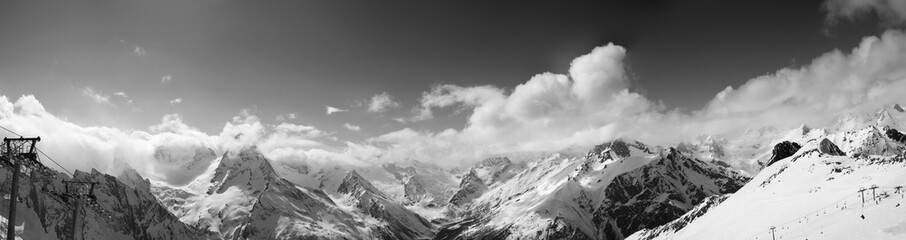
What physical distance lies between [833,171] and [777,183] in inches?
631

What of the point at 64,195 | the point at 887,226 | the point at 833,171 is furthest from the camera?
the point at 833,171

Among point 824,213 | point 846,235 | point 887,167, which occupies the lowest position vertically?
point 846,235

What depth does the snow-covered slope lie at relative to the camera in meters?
64.6

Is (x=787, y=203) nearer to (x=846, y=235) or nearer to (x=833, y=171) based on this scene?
(x=833, y=171)

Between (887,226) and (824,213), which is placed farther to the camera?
(824,213)

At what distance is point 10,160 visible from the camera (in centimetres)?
5350

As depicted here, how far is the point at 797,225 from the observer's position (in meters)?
81.9

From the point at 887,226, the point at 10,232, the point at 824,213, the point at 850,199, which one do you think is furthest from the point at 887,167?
the point at 10,232

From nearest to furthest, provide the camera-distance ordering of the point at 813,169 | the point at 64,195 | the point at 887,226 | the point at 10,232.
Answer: the point at 10,232 → the point at 887,226 → the point at 64,195 → the point at 813,169

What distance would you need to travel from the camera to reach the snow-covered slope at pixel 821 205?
6463cm

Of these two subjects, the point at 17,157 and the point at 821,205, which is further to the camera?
the point at 821,205

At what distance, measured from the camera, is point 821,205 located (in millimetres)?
91250

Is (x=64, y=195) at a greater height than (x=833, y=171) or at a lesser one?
lesser

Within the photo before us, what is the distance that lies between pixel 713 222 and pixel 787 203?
72.6ft
